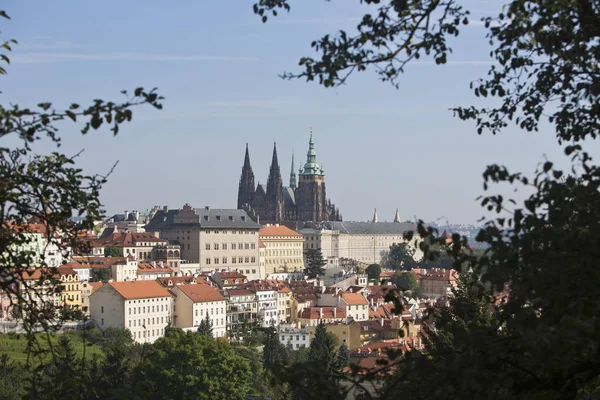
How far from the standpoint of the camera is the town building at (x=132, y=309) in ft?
220

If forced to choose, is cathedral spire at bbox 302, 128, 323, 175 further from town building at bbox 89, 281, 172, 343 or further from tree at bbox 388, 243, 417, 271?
town building at bbox 89, 281, 172, 343

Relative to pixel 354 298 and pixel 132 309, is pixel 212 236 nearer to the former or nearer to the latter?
pixel 354 298

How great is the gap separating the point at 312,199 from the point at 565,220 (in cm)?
15349

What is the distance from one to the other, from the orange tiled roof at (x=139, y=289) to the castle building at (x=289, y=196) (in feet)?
250

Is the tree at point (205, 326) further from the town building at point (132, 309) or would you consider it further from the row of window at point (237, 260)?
the row of window at point (237, 260)

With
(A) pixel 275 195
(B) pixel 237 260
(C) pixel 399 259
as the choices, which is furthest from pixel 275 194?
(B) pixel 237 260

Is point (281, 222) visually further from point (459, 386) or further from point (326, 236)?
point (459, 386)

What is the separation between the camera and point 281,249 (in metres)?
129

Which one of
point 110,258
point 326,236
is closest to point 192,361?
point 110,258

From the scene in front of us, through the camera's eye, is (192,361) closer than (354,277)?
Yes

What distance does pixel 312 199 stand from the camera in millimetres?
159375

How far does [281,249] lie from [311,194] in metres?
31.7

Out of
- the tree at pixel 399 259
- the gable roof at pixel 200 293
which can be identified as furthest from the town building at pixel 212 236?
the gable roof at pixel 200 293

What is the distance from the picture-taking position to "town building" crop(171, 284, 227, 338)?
235 ft
